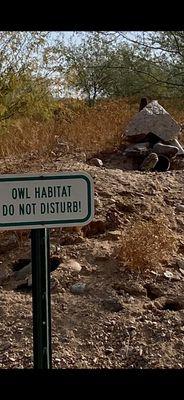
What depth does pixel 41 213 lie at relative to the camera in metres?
3.72

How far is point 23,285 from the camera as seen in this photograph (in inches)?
264

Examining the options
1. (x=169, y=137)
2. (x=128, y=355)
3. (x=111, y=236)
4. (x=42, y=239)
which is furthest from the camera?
(x=169, y=137)

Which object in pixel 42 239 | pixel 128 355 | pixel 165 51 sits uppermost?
pixel 165 51

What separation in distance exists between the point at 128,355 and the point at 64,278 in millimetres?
1220

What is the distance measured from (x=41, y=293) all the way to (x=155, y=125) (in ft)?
23.2

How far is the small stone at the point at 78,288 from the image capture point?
254 inches

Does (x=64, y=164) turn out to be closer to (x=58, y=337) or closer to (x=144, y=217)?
(x=144, y=217)

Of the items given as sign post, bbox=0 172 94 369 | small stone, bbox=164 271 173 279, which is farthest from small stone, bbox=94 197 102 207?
sign post, bbox=0 172 94 369

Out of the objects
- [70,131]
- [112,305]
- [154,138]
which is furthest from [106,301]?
[70,131]

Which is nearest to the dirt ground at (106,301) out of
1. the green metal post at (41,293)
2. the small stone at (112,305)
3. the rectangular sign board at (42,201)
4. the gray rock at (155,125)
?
the small stone at (112,305)

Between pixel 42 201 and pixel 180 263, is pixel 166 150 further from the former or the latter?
pixel 42 201

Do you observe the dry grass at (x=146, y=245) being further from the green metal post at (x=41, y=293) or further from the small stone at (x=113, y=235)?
the green metal post at (x=41, y=293)

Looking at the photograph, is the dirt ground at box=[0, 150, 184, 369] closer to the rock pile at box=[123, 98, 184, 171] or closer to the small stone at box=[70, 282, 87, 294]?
the small stone at box=[70, 282, 87, 294]
